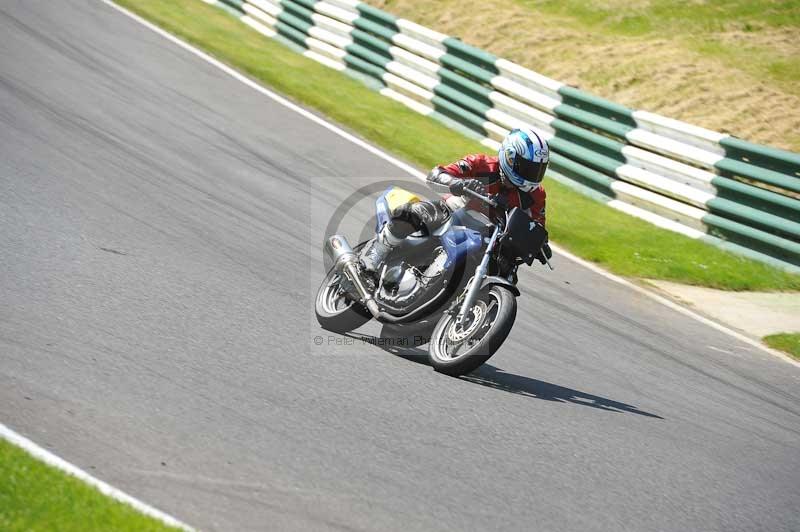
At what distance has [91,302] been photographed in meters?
6.65

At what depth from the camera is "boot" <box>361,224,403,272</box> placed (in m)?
7.38

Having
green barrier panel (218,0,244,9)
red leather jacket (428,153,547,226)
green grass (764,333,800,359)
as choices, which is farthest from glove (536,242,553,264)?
green barrier panel (218,0,244,9)

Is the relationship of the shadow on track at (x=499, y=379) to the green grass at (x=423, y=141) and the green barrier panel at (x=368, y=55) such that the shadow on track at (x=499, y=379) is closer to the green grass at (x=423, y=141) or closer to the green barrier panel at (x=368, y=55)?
the green grass at (x=423, y=141)

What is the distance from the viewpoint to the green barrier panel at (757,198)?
12.3m

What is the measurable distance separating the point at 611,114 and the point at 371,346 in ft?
26.2

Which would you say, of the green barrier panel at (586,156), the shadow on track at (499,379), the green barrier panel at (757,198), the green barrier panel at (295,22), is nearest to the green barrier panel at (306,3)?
the green barrier panel at (295,22)

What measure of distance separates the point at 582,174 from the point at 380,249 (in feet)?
24.6

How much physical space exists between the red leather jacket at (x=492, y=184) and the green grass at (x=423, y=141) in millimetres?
4291

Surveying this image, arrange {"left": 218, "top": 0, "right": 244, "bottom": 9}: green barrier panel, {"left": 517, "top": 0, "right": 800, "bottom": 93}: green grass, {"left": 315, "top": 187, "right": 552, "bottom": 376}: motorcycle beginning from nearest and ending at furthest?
{"left": 315, "top": 187, "right": 552, "bottom": 376}: motorcycle → {"left": 517, "top": 0, "right": 800, "bottom": 93}: green grass → {"left": 218, "top": 0, "right": 244, "bottom": 9}: green barrier panel

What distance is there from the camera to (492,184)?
24.1 ft

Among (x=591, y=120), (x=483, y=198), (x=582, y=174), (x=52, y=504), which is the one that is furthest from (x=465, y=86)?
(x=52, y=504)

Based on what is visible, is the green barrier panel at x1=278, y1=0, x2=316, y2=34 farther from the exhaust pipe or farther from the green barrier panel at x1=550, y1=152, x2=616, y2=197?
the exhaust pipe

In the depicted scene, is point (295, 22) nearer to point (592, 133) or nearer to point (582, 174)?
point (592, 133)

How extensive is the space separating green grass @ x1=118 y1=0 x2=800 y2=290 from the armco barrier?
0.32 metres
